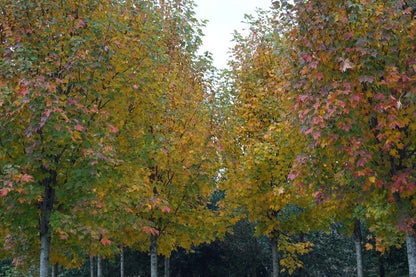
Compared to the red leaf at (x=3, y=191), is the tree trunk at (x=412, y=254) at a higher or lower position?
lower

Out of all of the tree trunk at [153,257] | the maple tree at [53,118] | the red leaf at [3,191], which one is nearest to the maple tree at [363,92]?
the maple tree at [53,118]

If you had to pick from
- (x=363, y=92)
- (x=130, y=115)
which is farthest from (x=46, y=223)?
(x=363, y=92)

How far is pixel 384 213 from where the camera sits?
368 inches

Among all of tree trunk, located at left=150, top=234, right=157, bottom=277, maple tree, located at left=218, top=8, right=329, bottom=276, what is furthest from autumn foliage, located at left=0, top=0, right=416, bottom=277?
maple tree, located at left=218, top=8, right=329, bottom=276

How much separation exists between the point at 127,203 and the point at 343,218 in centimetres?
905

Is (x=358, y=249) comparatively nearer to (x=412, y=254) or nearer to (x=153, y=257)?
(x=412, y=254)

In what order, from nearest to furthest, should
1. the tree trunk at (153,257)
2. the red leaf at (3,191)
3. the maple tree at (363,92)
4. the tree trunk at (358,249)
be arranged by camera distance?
the red leaf at (3,191), the maple tree at (363,92), the tree trunk at (153,257), the tree trunk at (358,249)

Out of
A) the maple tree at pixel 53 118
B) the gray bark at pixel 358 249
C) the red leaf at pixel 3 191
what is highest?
the maple tree at pixel 53 118

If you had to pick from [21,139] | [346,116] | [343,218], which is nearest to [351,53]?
[346,116]

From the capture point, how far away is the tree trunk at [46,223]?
30.5ft

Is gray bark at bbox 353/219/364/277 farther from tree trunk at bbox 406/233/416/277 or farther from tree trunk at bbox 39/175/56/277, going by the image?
tree trunk at bbox 39/175/56/277

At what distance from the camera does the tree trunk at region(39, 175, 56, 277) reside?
9.30 meters

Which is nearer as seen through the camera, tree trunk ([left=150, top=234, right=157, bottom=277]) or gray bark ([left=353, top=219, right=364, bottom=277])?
tree trunk ([left=150, top=234, right=157, bottom=277])

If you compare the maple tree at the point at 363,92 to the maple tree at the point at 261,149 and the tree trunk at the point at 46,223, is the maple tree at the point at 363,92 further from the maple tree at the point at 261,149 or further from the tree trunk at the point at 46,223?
the tree trunk at the point at 46,223
